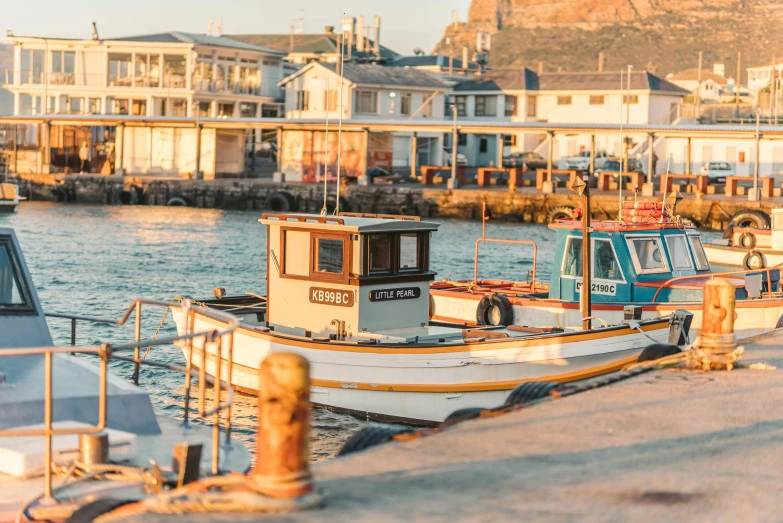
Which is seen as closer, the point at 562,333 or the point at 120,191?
the point at 562,333

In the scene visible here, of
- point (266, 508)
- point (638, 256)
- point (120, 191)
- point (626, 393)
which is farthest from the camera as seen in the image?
point (120, 191)

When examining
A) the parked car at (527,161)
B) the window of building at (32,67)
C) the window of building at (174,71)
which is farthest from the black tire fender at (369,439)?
the window of building at (32,67)

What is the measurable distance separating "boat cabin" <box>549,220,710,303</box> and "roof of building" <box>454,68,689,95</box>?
64564 millimetres

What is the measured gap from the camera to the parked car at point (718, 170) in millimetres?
67812

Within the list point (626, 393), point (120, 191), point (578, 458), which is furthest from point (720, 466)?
point (120, 191)

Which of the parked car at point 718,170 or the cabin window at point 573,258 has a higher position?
the parked car at point 718,170

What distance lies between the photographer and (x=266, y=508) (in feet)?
21.3

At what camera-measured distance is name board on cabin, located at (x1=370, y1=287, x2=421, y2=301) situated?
17344 millimetres

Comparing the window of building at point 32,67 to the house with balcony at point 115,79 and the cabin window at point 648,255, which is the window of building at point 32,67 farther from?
the cabin window at point 648,255

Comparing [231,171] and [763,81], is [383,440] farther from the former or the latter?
[763,81]

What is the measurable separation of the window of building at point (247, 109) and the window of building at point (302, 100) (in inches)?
171

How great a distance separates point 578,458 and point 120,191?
62949 mm

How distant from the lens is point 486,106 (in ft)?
291

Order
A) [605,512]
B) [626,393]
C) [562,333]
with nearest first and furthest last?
[605,512]
[626,393]
[562,333]
